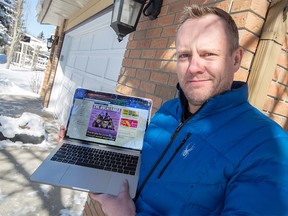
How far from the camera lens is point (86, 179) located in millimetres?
1348

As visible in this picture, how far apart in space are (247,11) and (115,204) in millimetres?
1340

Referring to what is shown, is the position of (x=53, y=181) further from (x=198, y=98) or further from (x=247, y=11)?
(x=247, y=11)

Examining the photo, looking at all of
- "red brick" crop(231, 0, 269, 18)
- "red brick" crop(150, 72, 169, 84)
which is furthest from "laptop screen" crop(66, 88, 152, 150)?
"red brick" crop(231, 0, 269, 18)

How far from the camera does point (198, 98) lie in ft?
4.06

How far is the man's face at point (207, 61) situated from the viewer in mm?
1234

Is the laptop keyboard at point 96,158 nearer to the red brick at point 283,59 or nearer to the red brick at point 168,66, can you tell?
the red brick at point 168,66

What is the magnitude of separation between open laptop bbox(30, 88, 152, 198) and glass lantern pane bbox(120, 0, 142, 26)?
1.18m

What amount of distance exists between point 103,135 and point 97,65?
351cm

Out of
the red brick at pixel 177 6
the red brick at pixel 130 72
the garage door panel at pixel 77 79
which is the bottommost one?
the garage door panel at pixel 77 79

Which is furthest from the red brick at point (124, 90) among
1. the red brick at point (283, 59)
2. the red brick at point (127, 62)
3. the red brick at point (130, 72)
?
the red brick at point (283, 59)

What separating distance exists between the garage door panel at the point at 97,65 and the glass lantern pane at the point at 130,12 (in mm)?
1936

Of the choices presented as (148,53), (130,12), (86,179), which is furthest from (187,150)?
(130,12)

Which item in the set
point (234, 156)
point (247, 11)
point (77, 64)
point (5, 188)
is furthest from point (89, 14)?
point (234, 156)

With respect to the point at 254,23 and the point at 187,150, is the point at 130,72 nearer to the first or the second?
the point at 254,23
